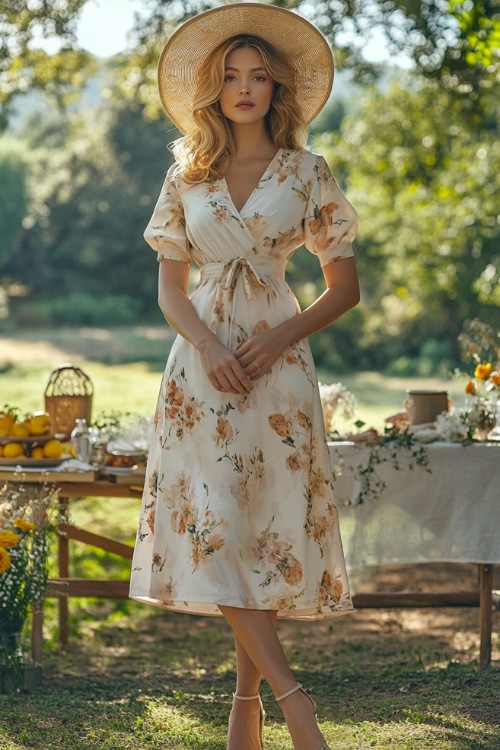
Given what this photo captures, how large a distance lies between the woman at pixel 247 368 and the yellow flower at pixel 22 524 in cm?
101

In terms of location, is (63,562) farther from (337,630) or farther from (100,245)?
(100,245)

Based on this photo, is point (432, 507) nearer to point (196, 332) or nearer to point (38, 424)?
point (38, 424)

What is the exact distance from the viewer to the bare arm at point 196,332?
9.73ft

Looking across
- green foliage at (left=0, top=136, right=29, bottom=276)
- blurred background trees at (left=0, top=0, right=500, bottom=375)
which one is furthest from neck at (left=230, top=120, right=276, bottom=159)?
green foliage at (left=0, top=136, right=29, bottom=276)

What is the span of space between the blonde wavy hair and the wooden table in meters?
1.62

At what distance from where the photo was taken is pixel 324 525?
315 centimetres

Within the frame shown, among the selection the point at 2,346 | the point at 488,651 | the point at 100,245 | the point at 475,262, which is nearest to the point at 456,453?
the point at 488,651

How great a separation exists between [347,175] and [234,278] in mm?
21009

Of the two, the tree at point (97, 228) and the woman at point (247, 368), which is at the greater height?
the tree at point (97, 228)

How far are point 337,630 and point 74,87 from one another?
22.0 feet

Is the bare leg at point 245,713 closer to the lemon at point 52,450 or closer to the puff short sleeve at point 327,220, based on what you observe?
the puff short sleeve at point 327,220

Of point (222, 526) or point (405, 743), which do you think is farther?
point (405, 743)

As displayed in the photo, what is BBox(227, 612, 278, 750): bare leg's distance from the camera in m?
3.08

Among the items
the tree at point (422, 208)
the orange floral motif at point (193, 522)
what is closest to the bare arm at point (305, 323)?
the orange floral motif at point (193, 522)
